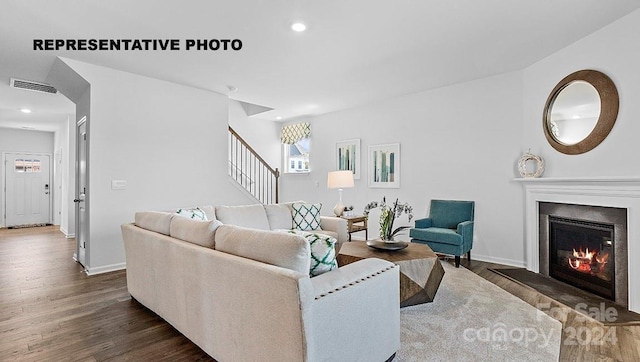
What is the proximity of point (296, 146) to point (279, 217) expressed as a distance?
3380mm

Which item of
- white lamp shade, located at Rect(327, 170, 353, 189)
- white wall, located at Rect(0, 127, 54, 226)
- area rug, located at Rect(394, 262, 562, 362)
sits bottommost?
area rug, located at Rect(394, 262, 562, 362)

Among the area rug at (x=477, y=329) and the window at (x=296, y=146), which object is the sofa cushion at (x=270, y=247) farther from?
the window at (x=296, y=146)

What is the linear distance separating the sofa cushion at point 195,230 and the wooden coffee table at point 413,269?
1.32 metres

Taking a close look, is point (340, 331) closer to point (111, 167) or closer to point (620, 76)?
point (620, 76)

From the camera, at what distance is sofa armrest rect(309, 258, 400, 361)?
4.98ft

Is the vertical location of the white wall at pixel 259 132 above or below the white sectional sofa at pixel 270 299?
above

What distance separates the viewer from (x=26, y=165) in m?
8.38

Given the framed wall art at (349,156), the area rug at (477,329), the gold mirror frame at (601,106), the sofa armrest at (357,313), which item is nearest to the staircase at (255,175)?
the framed wall art at (349,156)

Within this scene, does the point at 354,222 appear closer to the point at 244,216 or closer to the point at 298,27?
the point at 244,216

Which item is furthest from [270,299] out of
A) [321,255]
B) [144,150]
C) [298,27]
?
[144,150]

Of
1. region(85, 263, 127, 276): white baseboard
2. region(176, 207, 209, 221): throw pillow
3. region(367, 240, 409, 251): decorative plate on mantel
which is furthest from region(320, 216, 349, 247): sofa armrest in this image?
region(85, 263, 127, 276): white baseboard

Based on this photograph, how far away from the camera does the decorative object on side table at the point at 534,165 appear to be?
3959 millimetres

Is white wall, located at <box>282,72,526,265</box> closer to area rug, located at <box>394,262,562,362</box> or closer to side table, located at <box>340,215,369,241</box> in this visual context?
Answer: side table, located at <box>340,215,369,241</box>

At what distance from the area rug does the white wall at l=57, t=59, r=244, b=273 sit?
11.9 feet
